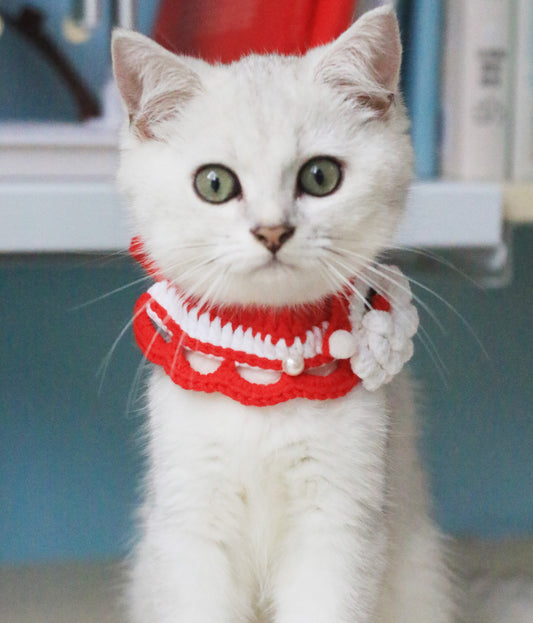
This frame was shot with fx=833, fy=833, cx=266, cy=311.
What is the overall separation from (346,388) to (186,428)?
15cm

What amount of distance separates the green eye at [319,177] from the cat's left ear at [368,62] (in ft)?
0.26

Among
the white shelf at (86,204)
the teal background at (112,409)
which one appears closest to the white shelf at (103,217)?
the white shelf at (86,204)

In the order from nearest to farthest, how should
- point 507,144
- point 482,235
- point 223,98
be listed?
1. point 223,98
2. point 482,235
3. point 507,144

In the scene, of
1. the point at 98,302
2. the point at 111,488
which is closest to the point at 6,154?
the point at 98,302

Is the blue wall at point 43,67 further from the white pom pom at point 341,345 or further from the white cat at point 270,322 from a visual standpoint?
the white pom pom at point 341,345

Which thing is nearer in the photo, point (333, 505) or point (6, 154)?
point (333, 505)

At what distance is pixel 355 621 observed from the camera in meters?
0.76

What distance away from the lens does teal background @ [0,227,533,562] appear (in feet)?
4.46

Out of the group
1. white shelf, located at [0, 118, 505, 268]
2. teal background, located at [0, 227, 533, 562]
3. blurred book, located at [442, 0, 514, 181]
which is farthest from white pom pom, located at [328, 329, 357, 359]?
teal background, located at [0, 227, 533, 562]

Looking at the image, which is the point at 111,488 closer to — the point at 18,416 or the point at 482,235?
the point at 18,416

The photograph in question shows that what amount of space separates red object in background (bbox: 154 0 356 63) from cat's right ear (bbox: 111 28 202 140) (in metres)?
0.22

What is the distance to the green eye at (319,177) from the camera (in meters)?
0.71

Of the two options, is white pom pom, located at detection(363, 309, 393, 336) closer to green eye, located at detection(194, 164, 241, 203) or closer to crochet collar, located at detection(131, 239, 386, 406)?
crochet collar, located at detection(131, 239, 386, 406)

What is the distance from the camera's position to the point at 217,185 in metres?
0.70
